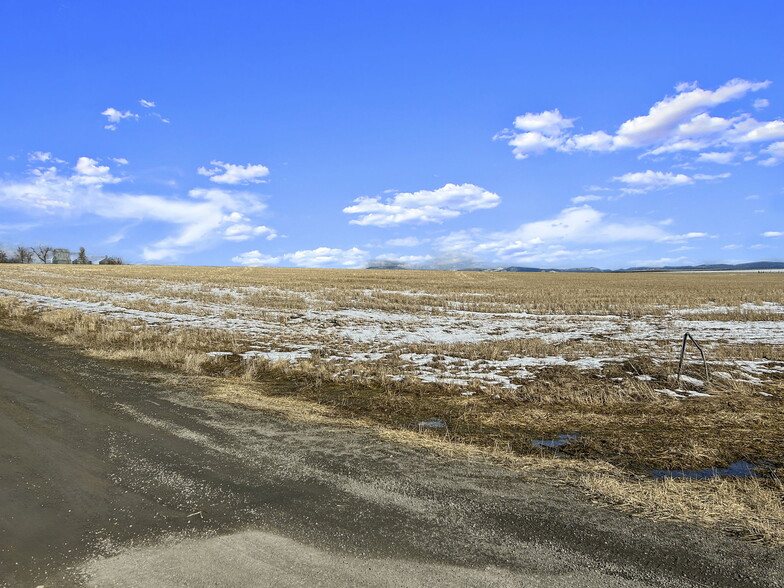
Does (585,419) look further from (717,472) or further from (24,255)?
(24,255)

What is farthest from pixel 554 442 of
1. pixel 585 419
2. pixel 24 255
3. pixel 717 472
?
pixel 24 255

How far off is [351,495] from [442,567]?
1.55 meters

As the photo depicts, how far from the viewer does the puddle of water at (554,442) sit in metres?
7.34

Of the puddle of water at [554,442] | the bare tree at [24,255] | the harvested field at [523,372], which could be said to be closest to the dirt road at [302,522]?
the harvested field at [523,372]

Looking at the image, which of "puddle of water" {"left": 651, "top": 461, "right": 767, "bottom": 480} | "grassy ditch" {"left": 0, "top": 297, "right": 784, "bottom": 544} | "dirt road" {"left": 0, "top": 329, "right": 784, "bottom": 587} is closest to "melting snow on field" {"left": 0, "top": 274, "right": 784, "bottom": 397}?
"grassy ditch" {"left": 0, "top": 297, "right": 784, "bottom": 544}

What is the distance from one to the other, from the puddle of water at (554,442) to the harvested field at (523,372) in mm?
60

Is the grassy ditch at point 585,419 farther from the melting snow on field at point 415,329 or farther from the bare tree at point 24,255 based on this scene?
the bare tree at point 24,255

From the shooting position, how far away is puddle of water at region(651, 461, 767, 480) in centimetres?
616

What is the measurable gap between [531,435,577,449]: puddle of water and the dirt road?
1.63 metres

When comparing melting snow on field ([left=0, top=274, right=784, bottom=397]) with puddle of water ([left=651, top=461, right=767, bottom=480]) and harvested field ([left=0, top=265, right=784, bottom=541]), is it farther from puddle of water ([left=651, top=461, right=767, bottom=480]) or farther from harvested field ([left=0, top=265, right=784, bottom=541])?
puddle of water ([left=651, top=461, right=767, bottom=480])

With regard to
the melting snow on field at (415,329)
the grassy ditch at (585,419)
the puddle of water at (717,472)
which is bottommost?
the puddle of water at (717,472)

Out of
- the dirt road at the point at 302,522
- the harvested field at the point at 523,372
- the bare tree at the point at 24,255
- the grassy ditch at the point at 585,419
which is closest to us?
the dirt road at the point at 302,522

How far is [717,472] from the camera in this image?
6336mm

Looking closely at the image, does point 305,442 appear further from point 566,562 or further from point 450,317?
point 450,317
